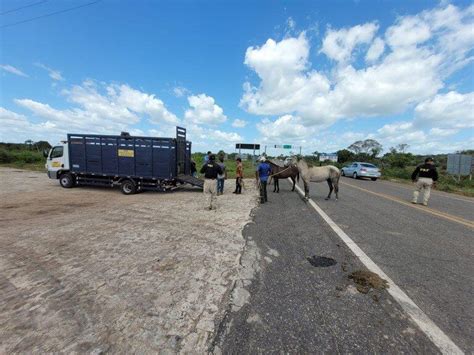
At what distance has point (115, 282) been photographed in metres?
3.35

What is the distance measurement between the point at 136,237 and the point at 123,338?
10.5 ft

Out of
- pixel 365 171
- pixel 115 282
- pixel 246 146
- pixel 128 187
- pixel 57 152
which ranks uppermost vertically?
pixel 246 146

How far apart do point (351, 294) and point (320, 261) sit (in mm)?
995

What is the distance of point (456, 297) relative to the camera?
2961 millimetres

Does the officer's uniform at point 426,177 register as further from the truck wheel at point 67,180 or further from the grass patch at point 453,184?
the truck wheel at point 67,180

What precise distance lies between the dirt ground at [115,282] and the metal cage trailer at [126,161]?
5.37 meters

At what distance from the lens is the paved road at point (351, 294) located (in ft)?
7.37

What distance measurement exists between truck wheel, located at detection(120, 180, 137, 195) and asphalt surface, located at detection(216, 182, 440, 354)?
9459mm

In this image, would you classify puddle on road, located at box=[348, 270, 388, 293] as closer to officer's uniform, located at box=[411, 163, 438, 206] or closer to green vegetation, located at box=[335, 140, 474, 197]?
officer's uniform, located at box=[411, 163, 438, 206]

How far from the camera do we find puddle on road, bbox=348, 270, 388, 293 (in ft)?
10.3


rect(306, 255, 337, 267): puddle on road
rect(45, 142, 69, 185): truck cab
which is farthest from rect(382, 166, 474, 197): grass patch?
rect(45, 142, 69, 185): truck cab

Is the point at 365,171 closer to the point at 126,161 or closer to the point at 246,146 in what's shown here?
the point at 246,146

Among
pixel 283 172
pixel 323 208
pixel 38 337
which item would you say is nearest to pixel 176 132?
pixel 283 172

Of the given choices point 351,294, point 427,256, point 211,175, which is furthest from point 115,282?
point 211,175
